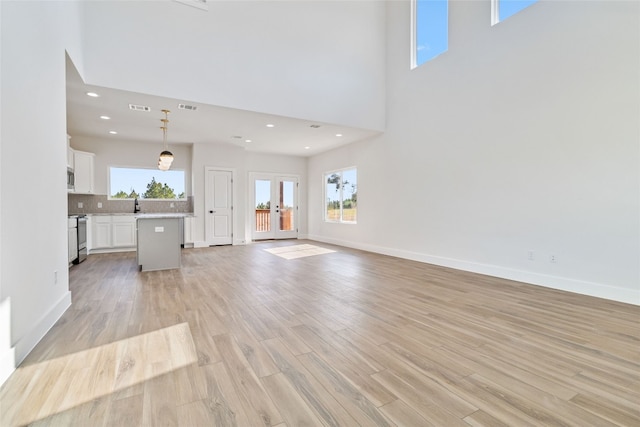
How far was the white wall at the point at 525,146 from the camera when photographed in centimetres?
346

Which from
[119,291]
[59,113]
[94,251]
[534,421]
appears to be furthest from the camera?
[94,251]

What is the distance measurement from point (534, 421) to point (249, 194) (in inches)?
347

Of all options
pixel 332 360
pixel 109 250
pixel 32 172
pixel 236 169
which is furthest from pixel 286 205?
pixel 332 360

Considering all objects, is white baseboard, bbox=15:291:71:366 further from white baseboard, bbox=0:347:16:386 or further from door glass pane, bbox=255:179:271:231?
door glass pane, bbox=255:179:271:231

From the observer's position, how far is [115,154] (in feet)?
24.9

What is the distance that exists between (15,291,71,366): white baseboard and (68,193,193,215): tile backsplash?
511cm

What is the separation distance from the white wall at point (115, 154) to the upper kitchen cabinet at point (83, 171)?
1.12ft

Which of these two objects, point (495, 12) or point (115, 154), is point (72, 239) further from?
point (495, 12)

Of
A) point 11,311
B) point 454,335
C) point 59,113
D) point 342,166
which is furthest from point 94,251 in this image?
point 454,335

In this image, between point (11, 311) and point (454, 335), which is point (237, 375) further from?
point (454, 335)

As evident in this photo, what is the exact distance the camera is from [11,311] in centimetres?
196

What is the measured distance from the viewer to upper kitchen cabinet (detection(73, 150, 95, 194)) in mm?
6707

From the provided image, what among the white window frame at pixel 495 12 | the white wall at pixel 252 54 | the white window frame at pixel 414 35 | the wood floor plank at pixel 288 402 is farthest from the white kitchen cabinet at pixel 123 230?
the white window frame at pixel 495 12

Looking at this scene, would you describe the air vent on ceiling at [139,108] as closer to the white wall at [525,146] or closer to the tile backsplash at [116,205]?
the tile backsplash at [116,205]
